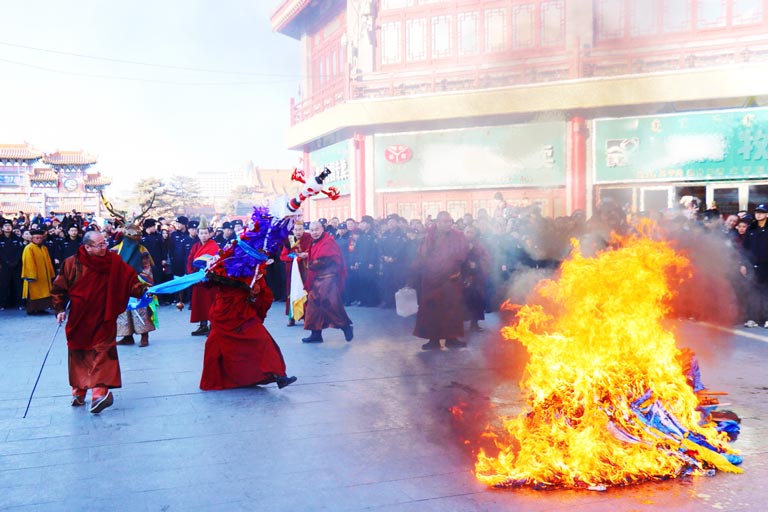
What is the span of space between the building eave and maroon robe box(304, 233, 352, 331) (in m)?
8.74

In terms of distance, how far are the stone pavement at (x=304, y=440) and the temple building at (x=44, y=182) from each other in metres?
40.1

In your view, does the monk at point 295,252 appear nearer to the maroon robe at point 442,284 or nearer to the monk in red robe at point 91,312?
the maroon robe at point 442,284

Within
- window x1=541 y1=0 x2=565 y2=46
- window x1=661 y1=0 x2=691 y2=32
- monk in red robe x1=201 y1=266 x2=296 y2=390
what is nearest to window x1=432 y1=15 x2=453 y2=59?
window x1=541 y1=0 x2=565 y2=46

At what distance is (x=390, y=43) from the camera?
1800 centimetres

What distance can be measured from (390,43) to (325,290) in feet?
37.3

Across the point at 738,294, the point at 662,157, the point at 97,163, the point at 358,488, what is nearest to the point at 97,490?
the point at 358,488

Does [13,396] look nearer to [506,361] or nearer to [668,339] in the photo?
[506,361]

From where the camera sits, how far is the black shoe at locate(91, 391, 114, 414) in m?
5.43

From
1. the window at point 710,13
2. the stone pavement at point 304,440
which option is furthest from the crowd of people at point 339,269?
the window at point 710,13

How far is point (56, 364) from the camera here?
7.41m

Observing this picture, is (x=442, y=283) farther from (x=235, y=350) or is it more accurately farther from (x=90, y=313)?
(x=90, y=313)

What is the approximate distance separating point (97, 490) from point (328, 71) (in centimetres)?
1875

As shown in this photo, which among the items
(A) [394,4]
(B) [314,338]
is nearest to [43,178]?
(A) [394,4]

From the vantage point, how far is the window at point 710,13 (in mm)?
12418
